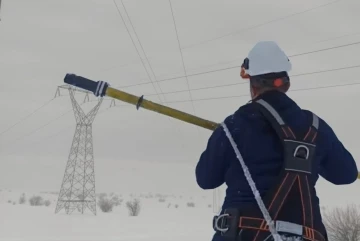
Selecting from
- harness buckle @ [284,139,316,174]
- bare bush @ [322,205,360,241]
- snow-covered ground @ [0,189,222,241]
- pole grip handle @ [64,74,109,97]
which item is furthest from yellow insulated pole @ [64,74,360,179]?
bare bush @ [322,205,360,241]

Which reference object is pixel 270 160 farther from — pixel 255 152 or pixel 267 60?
pixel 267 60

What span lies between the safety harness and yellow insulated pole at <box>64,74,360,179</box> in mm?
1147

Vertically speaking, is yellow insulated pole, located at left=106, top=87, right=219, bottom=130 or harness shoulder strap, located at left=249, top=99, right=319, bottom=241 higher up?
yellow insulated pole, located at left=106, top=87, right=219, bottom=130

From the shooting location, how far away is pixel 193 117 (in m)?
3.50

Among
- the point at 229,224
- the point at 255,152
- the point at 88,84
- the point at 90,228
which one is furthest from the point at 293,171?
the point at 90,228

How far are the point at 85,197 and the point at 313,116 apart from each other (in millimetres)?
40566

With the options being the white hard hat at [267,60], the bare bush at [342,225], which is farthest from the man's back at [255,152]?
the bare bush at [342,225]

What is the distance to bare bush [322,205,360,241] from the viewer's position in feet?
103

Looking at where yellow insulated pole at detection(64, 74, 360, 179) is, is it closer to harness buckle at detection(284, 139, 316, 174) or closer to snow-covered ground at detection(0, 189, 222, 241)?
harness buckle at detection(284, 139, 316, 174)

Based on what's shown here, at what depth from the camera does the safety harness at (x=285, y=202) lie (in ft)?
7.59

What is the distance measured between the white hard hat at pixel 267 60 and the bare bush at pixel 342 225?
29068 mm

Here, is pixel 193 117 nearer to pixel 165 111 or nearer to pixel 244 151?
pixel 165 111

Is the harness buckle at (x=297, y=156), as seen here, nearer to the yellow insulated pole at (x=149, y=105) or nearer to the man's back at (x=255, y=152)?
the man's back at (x=255, y=152)

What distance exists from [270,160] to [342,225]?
105ft
